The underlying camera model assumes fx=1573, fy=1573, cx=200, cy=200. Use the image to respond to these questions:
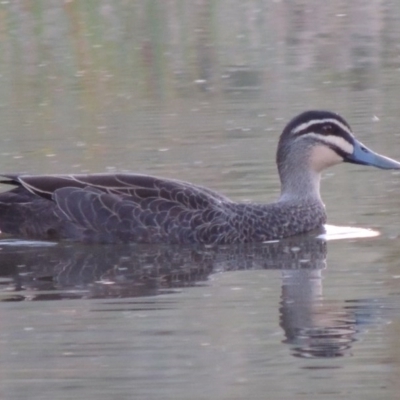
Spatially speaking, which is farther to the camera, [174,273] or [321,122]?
[321,122]

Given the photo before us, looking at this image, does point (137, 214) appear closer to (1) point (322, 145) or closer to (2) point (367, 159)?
(1) point (322, 145)

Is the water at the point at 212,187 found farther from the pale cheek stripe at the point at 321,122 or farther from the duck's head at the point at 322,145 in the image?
the pale cheek stripe at the point at 321,122

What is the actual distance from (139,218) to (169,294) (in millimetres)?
1890

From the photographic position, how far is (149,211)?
37.6 ft

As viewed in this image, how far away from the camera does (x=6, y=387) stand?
301 inches

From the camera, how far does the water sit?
7.89m

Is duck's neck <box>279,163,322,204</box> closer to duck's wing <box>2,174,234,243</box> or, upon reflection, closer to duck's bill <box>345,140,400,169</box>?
duck's bill <box>345,140,400,169</box>

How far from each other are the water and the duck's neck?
0.29 meters

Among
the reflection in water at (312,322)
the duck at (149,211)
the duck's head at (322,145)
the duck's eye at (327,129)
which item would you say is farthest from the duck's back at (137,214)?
the reflection in water at (312,322)

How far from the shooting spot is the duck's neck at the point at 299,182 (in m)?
12.0

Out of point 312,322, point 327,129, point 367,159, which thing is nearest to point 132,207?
point 327,129

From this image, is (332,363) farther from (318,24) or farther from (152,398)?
(318,24)

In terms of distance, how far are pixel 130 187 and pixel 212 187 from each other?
1.61 m

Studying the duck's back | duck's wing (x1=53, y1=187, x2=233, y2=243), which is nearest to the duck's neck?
the duck's back
